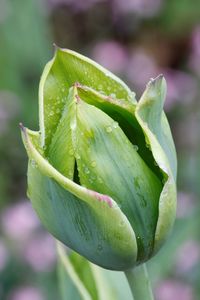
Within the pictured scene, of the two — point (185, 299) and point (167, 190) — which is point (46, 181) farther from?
point (185, 299)

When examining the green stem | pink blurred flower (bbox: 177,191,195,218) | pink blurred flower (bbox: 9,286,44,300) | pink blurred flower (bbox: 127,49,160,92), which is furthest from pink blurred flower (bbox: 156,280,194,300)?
the green stem

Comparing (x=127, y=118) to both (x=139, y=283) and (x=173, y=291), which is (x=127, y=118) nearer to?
(x=139, y=283)

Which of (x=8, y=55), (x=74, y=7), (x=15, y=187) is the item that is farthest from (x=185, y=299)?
(x=74, y=7)

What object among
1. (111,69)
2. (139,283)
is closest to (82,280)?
(139,283)

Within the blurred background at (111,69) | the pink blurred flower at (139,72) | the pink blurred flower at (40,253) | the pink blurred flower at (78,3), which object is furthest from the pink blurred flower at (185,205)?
the pink blurred flower at (78,3)

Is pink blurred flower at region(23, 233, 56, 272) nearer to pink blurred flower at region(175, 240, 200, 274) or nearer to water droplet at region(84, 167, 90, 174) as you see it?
pink blurred flower at region(175, 240, 200, 274)

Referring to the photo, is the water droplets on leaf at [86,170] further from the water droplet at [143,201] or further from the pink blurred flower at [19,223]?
the pink blurred flower at [19,223]
